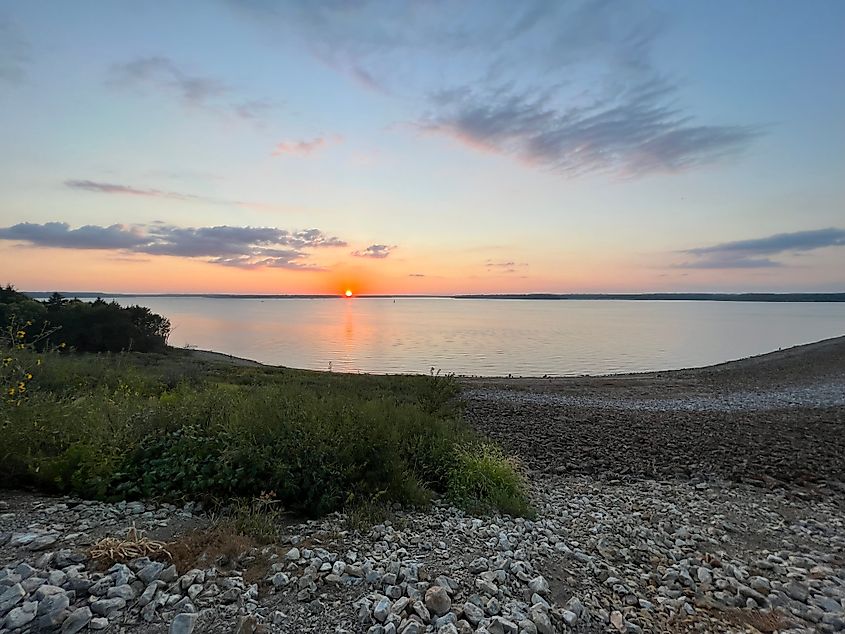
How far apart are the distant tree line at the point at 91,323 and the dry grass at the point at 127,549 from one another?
83.6ft

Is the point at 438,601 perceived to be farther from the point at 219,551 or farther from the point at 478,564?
the point at 219,551

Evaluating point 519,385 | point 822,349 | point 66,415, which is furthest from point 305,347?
point 66,415

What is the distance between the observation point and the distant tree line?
27.0m

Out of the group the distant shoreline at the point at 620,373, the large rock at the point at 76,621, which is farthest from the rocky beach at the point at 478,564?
the distant shoreline at the point at 620,373

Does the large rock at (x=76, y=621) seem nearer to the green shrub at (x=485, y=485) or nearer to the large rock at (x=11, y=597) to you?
the large rock at (x=11, y=597)

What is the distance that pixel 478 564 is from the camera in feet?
A: 15.1

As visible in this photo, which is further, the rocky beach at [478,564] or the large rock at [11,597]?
the rocky beach at [478,564]


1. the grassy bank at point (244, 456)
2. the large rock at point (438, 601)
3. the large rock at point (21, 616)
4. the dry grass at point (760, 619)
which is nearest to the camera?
the large rock at point (21, 616)

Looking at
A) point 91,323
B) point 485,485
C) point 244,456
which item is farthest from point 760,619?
point 91,323

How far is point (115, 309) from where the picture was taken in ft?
101

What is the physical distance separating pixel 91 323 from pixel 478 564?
3109 cm

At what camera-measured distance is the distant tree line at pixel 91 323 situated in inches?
1062

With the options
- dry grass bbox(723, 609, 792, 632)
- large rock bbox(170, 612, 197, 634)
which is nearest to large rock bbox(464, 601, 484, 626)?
large rock bbox(170, 612, 197, 634)

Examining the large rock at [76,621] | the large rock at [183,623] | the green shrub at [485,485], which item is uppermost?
the large rock at [76,621]
